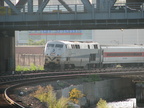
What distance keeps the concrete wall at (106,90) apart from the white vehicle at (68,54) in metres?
6.46

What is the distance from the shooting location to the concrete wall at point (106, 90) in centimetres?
3172

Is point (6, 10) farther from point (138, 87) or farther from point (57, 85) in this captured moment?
point (138, 87)

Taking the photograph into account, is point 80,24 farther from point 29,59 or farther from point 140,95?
point 29,59

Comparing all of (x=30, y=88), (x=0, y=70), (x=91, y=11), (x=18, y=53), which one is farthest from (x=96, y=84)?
(x=18, y=53)

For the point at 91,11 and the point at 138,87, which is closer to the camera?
the point at 138,87

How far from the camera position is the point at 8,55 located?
4406cm

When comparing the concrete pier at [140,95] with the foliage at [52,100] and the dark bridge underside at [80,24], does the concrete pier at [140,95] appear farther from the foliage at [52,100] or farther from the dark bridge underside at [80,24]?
the foliage at [52,100]

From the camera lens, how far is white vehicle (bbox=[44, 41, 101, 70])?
135ft

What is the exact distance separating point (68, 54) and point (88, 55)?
13.1ft

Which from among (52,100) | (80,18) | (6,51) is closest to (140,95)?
(80,18)

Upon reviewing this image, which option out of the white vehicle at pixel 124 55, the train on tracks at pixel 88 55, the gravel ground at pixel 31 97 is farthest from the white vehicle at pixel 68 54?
the gravel ground at pixel 31 97

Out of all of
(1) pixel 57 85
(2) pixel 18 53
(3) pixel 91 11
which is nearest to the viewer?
(1) pixel 57 85

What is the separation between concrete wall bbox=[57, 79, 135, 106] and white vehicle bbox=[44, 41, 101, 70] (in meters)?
6.46

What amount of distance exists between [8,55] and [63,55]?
7.16 metres
